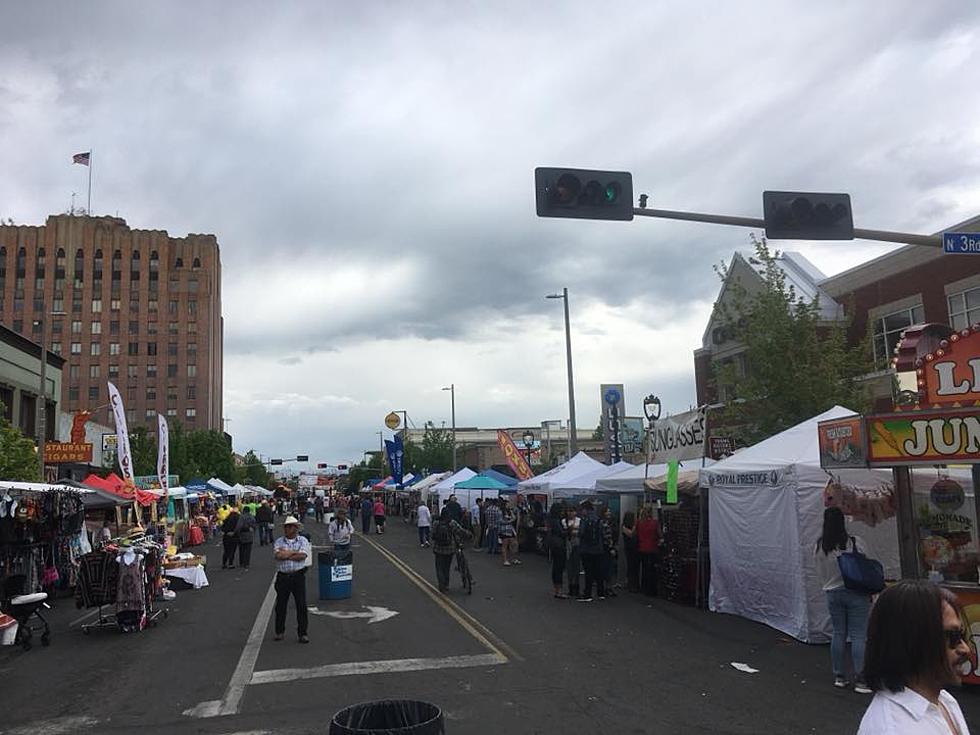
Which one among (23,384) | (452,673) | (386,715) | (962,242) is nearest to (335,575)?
(452,673)

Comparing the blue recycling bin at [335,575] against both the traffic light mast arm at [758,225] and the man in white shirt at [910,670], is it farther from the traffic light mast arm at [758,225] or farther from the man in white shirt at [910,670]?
the man in white shirt at [910,670]

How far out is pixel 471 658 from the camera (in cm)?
917

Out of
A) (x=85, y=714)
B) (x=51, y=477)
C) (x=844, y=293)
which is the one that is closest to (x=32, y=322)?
(x=51, y=477)

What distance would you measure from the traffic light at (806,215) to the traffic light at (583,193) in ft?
6.06

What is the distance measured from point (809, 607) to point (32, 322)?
113984 millimetres

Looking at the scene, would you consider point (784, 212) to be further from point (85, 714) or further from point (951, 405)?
point (85, 714)

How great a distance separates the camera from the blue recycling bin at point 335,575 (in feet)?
46.8

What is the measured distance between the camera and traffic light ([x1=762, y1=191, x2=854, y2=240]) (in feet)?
31.3

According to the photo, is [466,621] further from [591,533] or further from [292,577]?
[591,533]

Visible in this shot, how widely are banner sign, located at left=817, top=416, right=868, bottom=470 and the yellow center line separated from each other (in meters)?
4.52

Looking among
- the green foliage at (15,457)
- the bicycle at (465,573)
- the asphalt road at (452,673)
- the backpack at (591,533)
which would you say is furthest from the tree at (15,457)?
the backpack at (591,533)

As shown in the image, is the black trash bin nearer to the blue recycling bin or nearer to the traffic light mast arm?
the traffic light mast arm

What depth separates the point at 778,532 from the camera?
10.9 metres

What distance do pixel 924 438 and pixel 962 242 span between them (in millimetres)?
2924
